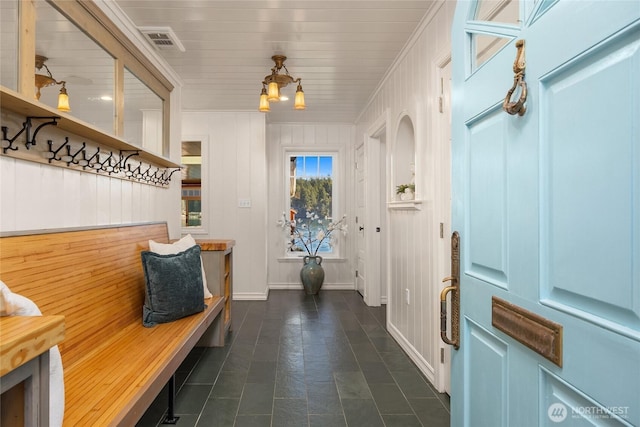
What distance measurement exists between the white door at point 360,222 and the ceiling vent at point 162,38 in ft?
8.59

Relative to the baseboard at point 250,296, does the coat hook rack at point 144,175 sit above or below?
above

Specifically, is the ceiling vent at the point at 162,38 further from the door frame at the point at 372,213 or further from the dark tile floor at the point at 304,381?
the dark tile floor at the point at 304,381

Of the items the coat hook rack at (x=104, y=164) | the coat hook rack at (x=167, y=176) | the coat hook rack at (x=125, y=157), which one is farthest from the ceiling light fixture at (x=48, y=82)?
the coat hook rack at (x=167, y=176)

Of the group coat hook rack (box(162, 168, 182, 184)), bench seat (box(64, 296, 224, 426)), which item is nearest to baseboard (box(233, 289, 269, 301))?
coat hook rack (box(162, 168, 182, 184))

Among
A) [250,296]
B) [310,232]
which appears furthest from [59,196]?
[310,232]

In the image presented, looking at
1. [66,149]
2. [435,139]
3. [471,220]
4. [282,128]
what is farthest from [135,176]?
[282,128]

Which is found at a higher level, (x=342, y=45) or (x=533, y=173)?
(x=342, y=45)

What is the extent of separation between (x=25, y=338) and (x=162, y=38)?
8.74ft

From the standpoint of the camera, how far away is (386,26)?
262 cm

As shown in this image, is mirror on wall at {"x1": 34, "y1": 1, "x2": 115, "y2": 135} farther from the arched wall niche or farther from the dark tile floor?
the arched wall niche

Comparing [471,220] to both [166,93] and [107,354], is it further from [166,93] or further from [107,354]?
[166,93]

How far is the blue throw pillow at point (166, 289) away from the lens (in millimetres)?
2254

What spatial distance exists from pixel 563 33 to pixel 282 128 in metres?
4.88

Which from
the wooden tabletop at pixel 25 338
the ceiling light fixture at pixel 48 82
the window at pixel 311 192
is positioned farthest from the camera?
the window at pixel 311 192
